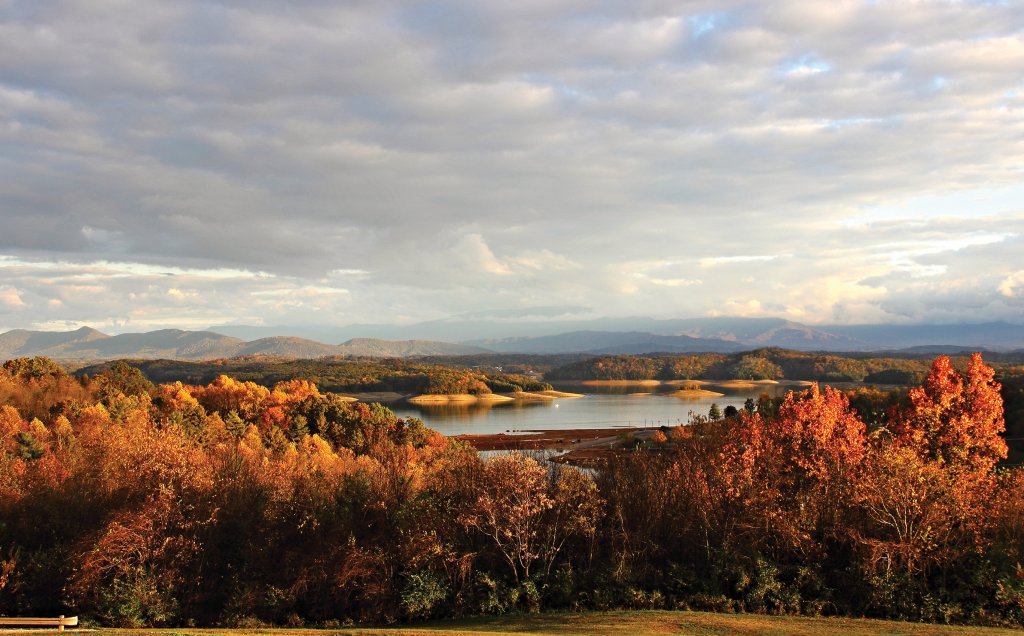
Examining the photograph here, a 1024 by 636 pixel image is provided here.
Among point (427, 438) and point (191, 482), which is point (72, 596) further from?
point (427, 438)

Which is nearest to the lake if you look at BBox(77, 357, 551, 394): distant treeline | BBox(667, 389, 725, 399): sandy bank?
BBox(667, 389, 725, 399): sandy bank

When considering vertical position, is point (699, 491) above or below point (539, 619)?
above

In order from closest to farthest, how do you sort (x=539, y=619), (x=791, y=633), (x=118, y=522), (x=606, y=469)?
(x=791, y=633) < (x=539, y=619) < (x=118, y=522) < (x=606, y=469)

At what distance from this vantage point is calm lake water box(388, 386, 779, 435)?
8594cm

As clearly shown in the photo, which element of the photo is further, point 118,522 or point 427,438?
point 427,438

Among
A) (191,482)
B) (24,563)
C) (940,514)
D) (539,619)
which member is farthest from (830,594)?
(24,563)

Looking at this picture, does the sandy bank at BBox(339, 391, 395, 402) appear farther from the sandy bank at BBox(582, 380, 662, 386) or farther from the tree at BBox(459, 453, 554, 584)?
the tree at BBox(459, 453, 554, 584)

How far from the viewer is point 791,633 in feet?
51.2

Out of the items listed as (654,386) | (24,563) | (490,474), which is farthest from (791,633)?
(654,386)

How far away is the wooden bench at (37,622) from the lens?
15792mm

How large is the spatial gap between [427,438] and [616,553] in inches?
1080

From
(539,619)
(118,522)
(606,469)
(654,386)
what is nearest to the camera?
(539,619)

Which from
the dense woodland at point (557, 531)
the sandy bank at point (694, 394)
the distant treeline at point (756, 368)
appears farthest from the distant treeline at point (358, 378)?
the dense woodland at point (557, 531)

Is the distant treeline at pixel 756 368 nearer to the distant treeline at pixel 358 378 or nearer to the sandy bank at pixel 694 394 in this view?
the sandy bank at pixel 694 394
